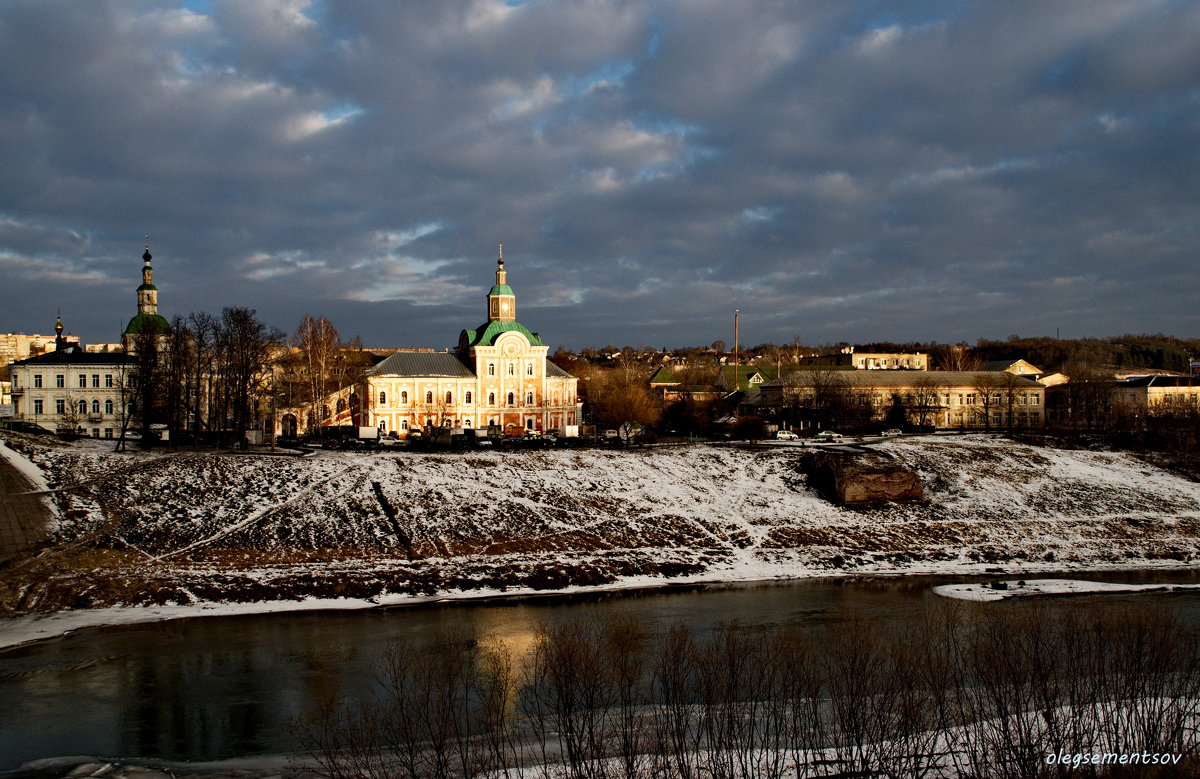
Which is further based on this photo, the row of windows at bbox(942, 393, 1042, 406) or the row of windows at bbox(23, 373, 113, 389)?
the row of windows at bbox(942, 393, 1042, 406)

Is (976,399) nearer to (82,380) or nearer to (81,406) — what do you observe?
(81,406)

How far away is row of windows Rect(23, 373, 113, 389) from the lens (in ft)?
205

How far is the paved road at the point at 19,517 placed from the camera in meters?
29.1

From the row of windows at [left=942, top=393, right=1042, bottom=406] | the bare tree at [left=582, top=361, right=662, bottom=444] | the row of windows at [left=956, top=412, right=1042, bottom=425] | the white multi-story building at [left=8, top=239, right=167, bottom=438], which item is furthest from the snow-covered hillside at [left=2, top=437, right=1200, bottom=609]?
the row of windows at [left=942, top=393, right=1042, bottom=406]

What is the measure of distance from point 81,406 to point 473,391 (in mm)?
28796

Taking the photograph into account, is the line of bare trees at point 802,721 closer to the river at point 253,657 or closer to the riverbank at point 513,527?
the river at point 253,657

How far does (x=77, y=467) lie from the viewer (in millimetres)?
38031

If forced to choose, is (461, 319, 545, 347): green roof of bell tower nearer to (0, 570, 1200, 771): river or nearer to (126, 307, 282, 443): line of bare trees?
(126, 307, 282, 443): line of bare trees

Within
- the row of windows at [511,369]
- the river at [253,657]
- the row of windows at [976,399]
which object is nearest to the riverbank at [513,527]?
the river at [253,657]

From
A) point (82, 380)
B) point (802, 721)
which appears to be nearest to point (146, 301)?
point (82, 380)

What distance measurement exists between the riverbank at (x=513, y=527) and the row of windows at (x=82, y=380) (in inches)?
942

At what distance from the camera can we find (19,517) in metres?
31.6

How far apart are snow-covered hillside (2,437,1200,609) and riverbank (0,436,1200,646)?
0.11 m

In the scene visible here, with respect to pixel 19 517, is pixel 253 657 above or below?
below
